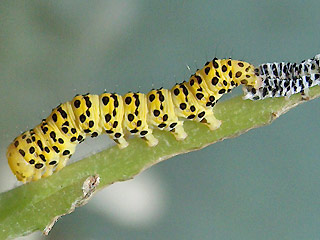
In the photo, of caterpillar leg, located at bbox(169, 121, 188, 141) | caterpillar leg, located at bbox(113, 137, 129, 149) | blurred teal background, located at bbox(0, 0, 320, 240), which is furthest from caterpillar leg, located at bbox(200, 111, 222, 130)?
blurred teal background, located at bbox(0, 0, 320, 240)

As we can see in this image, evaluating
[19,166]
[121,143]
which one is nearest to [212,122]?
[121,143]

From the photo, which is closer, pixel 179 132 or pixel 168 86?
pixel 179 132

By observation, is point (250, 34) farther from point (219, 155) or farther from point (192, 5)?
point (219, 155)

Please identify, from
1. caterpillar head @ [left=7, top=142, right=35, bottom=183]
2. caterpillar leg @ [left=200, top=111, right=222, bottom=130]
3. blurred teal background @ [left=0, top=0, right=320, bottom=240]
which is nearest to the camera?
caterpillar leg @ [left=200, top=111, right=222, bottom=130]

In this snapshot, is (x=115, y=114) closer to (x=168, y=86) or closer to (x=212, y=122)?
(x=212, y=122)

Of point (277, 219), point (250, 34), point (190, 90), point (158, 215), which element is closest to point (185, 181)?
point (158, 215)

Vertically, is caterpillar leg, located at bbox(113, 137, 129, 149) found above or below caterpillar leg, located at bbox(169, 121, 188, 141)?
above

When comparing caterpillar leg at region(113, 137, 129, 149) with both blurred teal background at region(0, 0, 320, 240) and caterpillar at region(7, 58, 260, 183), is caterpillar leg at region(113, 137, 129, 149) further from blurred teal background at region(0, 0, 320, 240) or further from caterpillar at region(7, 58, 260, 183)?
blurred teal background at region(0, 0, 320, 240)
